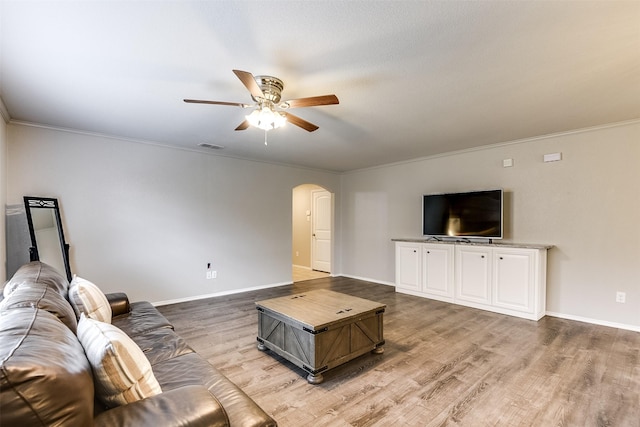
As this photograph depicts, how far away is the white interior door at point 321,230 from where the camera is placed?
7.49m

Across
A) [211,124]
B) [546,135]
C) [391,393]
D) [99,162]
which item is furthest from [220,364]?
[546,135]

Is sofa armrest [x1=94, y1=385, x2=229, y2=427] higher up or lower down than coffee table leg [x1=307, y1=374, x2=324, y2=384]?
higher up

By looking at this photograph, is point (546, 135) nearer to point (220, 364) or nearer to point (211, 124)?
point (211, 124)

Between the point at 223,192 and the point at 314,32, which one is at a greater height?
the point at 314,32

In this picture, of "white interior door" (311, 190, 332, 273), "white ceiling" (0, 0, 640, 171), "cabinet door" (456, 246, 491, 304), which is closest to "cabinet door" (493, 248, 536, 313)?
"cabinet door" (456, 246, 491, 304)

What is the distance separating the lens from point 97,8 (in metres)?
1.62

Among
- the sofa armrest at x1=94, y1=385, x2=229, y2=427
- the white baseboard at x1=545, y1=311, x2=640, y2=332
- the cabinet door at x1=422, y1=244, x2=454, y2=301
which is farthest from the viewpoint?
the cabinet door at x1=422, y1=244, x2=454, y2=301

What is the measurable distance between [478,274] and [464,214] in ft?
3.07

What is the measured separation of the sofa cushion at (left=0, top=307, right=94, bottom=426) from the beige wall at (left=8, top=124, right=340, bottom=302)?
11.5 ft

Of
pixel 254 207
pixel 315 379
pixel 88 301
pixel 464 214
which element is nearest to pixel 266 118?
pixel 88 301

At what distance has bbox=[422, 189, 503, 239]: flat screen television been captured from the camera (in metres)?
4.36

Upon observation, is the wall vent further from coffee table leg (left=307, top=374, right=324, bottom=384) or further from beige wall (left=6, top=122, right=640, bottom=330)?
coffee table leg (left=307, top=374, right=324, bottom=384)

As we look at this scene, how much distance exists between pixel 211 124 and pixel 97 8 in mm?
1932

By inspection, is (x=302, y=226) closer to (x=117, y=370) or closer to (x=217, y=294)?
(x=217, y=294)
